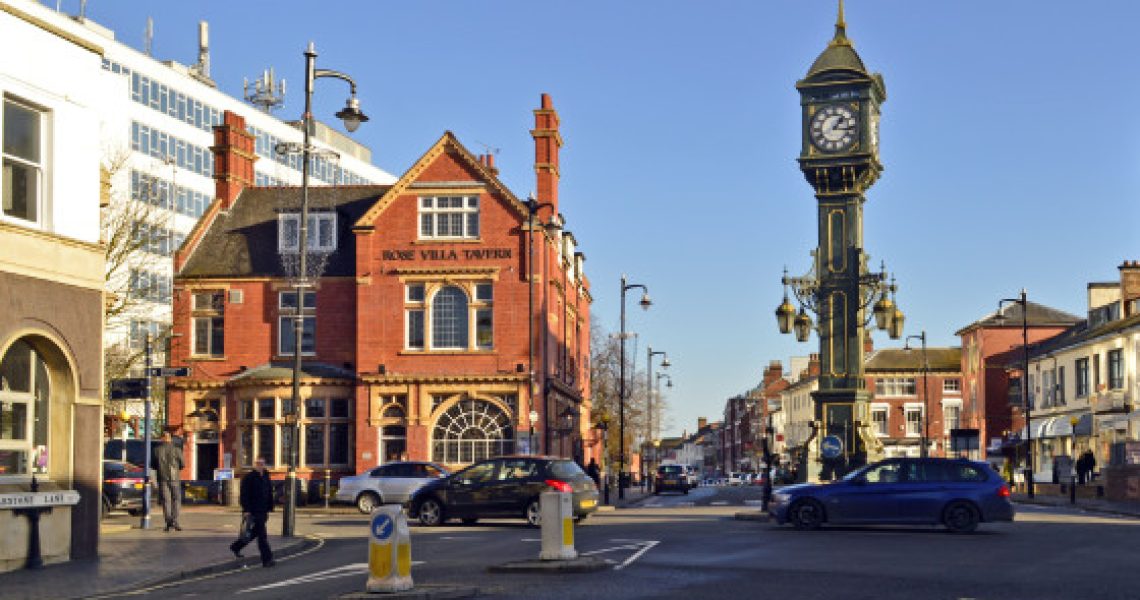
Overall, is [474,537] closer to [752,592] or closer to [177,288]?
[752,592]

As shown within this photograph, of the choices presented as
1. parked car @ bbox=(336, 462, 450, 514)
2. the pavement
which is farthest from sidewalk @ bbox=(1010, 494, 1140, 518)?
the pavement

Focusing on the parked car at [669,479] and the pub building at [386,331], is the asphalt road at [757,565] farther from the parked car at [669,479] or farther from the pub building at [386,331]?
the parked car at [669,479]

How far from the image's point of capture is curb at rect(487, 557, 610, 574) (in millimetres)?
18422

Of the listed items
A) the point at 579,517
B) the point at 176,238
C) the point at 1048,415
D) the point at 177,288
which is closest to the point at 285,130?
the point at 176,238

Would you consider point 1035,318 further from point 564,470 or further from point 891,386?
point 564,470

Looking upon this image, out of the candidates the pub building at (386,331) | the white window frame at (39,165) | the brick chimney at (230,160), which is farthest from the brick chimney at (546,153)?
the white window frame at (39,165)

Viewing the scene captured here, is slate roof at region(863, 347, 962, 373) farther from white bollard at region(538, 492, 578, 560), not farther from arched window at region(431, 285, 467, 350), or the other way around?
white bollard at region(538, 492, 578, 560)

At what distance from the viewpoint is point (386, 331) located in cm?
5194

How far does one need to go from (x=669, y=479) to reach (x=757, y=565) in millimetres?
53753

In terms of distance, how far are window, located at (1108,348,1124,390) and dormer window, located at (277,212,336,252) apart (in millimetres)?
32743

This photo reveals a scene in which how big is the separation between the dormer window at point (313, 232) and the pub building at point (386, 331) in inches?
2.1

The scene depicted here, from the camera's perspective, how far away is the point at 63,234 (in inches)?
858

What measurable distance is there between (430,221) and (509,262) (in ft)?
10.8

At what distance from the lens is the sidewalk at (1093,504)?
133ft
